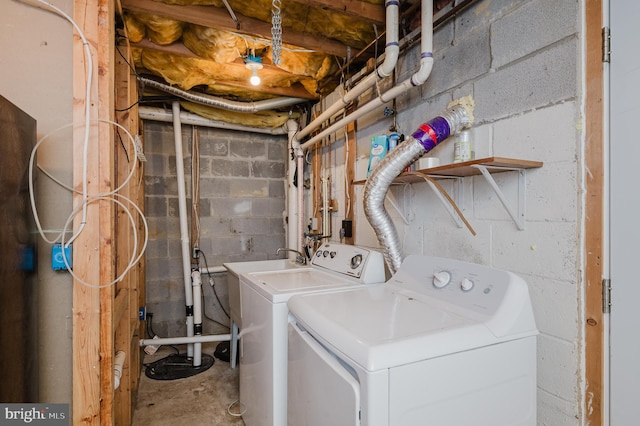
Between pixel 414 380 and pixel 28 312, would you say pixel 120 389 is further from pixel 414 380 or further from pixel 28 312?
pixel 414 380

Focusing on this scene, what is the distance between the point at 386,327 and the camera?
102 cm

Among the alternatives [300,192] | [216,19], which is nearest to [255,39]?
[216,19]

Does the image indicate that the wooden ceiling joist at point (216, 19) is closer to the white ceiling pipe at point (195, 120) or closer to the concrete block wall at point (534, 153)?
the concrete block wall at point (534, 153)

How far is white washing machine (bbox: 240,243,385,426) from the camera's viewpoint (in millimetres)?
1474

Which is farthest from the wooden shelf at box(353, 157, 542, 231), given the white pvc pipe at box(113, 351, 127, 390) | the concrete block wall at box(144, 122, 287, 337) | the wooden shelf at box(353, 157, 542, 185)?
the concrete block wall at box(144, 122, 287, 337)

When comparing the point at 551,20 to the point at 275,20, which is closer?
the point at 551,20

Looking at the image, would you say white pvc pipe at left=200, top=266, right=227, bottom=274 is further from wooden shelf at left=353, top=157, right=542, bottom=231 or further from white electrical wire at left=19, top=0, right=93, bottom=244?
wooden shelf at left=353, top=157, right=542, bottom=231

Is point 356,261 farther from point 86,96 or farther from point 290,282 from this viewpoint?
point 86,96

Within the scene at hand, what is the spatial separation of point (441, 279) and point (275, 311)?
0.70 meters

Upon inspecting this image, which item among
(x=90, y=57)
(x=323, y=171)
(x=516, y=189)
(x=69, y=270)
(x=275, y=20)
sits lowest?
(x=69, y=270)

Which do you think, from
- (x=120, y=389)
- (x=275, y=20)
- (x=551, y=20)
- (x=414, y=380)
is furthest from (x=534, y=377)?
(x=120, y=389)

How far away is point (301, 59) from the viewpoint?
2.44 metres

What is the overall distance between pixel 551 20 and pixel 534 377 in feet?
4.09

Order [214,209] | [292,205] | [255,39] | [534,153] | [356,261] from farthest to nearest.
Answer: [214,209]
[292,205]
[255,39]
[356,261]
[534,153]
